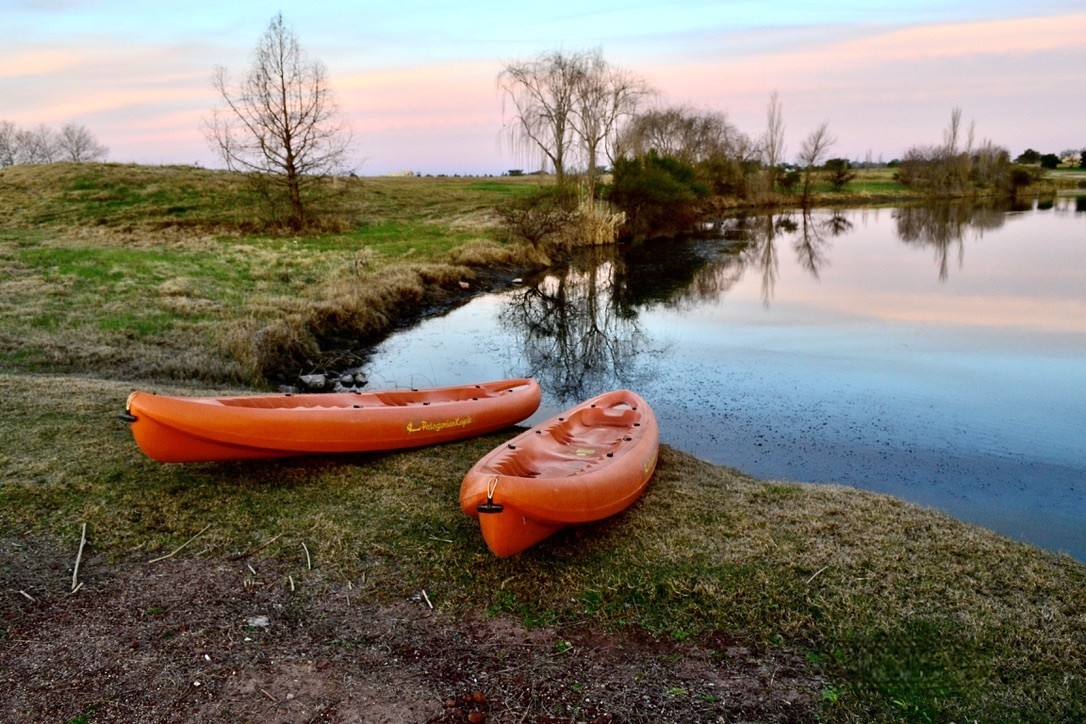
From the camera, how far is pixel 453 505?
5.34m

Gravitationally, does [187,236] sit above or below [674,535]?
above

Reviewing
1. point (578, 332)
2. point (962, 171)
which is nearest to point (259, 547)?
point (578, 332)

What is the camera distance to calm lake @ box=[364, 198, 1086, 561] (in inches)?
273

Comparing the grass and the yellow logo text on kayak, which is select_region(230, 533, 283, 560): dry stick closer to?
the grass

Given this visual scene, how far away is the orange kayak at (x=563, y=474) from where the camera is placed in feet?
13.9

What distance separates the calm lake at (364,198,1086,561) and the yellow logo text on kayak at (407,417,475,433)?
1900 mm

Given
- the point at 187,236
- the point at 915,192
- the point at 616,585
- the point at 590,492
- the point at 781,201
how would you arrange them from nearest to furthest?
the point at 616,585
the point at 590,492
the point at 187,236
the point at 781,201
the point at 915,192

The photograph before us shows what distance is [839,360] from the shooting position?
1086 cm

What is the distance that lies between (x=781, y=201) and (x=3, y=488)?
45.6 metres

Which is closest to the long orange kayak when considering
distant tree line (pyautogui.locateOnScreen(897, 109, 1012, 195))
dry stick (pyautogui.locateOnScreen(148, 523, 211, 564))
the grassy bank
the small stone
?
dry stick (pyautogui.locateOnScreen(148, 523, 211, 564))

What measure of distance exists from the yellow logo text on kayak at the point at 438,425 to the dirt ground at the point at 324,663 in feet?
7.42

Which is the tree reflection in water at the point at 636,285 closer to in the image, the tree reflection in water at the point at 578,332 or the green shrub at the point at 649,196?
the tree reflection in water at the point at 578,332

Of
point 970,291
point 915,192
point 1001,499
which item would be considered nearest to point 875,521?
point 1001,499

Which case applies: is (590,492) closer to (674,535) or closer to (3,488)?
(674,535)
